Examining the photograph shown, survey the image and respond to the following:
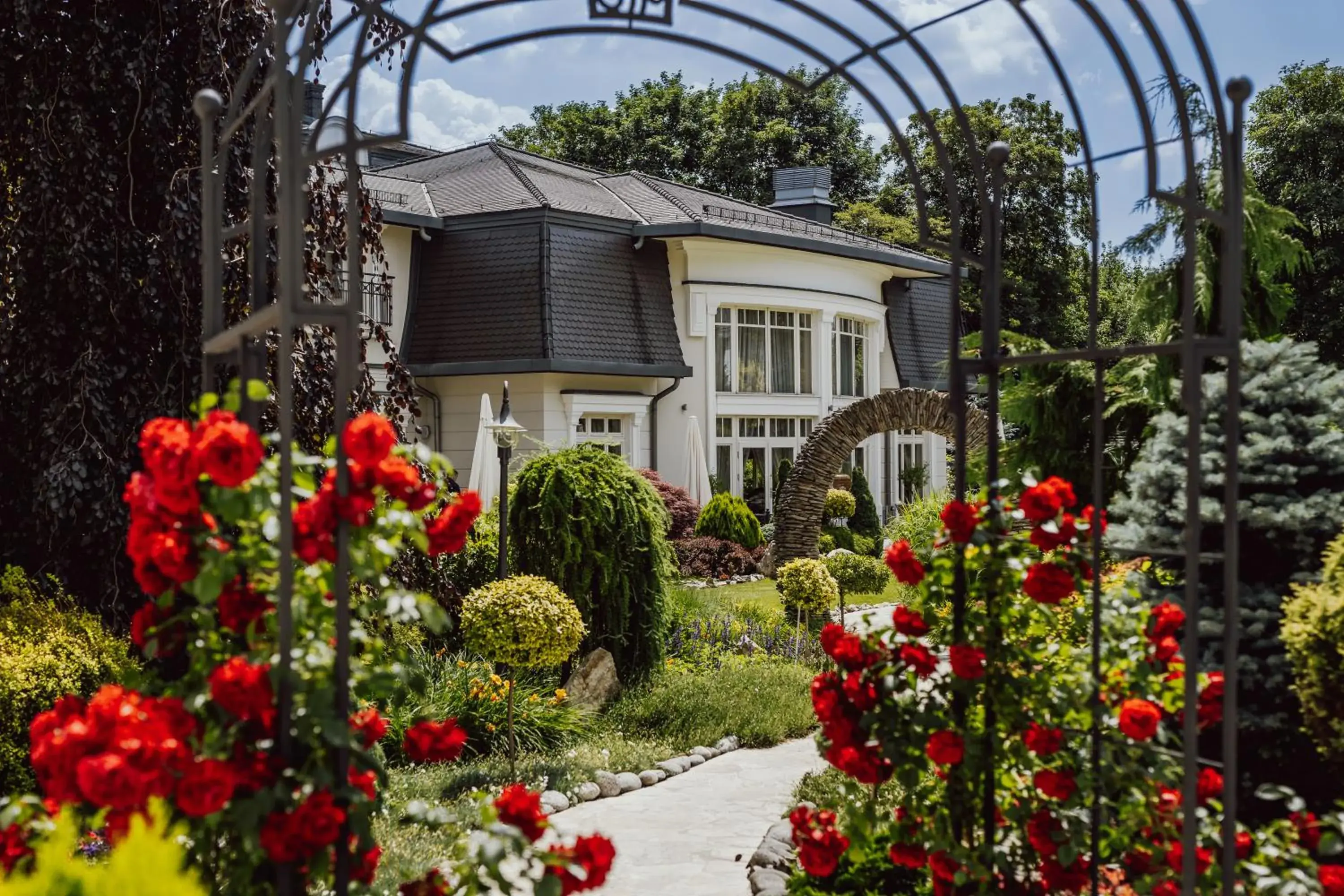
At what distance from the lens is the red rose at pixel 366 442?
269 cm

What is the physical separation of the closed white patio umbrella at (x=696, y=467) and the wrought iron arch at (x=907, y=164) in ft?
42.4

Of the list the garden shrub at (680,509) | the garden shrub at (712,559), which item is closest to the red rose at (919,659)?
the garden shrub at (712,559)

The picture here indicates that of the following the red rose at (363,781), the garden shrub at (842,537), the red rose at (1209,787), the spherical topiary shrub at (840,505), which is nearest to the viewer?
the red rose at (363,781)

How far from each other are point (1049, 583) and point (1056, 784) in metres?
0.58

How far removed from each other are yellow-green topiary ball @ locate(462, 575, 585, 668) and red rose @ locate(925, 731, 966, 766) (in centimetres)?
382

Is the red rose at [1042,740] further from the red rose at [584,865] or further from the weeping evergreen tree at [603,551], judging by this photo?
the weeping evergreen tree at [603,551]

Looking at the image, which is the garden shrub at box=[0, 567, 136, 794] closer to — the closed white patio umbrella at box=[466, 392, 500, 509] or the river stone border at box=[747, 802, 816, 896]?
the river stone border at box=[747, 802, 816, 896]

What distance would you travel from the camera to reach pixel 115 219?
6.68 metres

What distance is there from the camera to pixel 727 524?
55.0 ft

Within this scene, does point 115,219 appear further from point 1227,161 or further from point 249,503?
point 1227,161

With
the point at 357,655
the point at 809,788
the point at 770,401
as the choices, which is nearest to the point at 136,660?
the point at 357,655

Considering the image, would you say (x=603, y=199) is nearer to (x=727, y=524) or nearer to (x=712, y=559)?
(x=727, y=524)

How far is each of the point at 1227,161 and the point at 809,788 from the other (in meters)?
4.06

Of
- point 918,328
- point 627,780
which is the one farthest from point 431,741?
point 918,328
